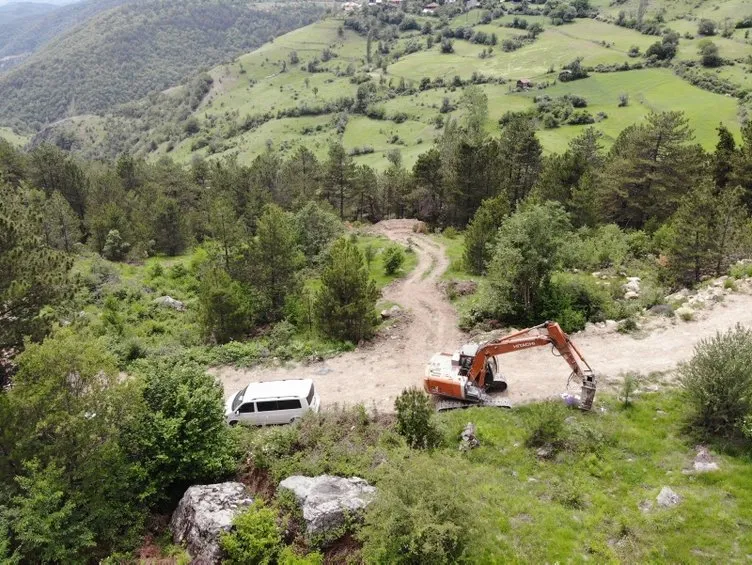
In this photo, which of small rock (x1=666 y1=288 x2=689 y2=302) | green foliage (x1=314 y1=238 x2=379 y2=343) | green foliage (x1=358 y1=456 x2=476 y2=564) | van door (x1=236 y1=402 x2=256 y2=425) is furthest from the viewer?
green foliage (x1=314 y1=238 x2=379 y2=343)

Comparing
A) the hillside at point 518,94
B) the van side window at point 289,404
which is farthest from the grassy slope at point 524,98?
the van side window at point 289,404

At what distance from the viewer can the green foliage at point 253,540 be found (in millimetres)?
15000

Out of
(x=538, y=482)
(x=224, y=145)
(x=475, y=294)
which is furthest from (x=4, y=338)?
(x=224, y=145)

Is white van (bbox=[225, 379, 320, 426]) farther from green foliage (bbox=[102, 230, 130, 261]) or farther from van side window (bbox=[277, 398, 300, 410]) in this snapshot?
green foliage (bbox=[102, 230, 130, 261])

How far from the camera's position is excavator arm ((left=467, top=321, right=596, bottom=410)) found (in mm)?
19781

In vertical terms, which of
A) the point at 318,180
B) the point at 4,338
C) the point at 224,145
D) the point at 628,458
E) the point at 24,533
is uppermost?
the point at 4,338

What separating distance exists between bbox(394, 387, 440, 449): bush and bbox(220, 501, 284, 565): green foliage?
5.44 meters

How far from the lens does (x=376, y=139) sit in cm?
14112

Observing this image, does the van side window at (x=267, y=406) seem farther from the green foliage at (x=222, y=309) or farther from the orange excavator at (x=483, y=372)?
the green foliage at (x=222, y=309)

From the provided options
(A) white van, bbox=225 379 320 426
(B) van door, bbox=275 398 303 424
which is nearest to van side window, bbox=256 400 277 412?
(A) white van, bbox=225 379 320 426

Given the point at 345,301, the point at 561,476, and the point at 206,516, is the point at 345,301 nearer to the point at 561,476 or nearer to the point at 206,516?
the point at 206,516

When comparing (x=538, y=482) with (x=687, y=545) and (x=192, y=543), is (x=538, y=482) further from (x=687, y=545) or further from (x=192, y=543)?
(x=192, y=543)

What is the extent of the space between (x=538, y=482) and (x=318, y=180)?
64.2 metres

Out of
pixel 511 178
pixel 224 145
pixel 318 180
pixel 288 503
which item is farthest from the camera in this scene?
pixel 224 145
